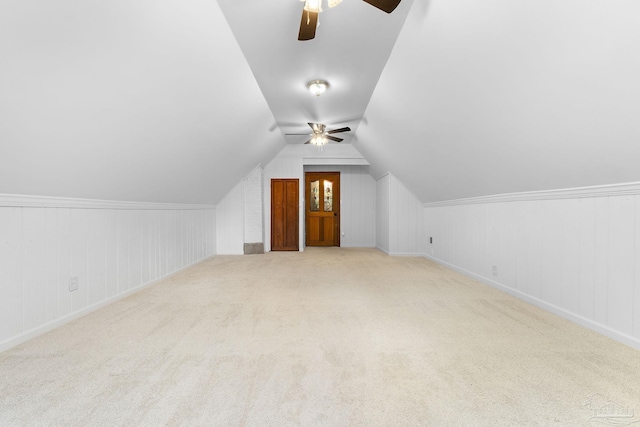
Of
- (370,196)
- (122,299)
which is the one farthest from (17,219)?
(370,196)

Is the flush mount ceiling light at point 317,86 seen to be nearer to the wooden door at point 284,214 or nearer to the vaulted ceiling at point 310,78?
the vaulted ceiling at point 310,78

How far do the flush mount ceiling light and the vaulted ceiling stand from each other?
0.14 m

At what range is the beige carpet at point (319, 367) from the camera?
1.43m

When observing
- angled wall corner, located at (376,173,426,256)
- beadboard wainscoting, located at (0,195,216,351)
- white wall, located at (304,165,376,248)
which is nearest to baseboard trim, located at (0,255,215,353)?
beadboard wainscoting, located at (0,195,216,351)

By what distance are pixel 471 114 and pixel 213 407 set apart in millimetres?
2891

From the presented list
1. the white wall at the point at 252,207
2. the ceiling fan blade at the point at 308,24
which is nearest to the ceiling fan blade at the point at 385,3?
the ceiling fan blade at the point at 308,24

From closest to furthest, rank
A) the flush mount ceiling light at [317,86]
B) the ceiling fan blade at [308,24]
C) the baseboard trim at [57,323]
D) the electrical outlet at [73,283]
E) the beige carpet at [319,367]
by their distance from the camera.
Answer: the beige carpet at [319,367] → the ceiling fan blade at [308,24] → the baseboard trim at [57,323] → the electrical outlet at [73,283] → the flush mount ceiling light at [317,86]

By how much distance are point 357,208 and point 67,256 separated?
6580 mm

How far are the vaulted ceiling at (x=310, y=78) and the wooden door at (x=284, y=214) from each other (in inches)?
134

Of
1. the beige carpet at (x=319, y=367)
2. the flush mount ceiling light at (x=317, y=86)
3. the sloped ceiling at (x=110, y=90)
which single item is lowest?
the beige carpet at (x=319, y=367)

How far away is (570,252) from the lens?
8.75 feet

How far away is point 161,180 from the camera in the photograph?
3723 millimetres

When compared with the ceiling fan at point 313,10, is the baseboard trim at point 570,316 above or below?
below

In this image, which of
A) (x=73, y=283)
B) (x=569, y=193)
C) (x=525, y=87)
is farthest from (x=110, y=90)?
(x=569, y=193)
